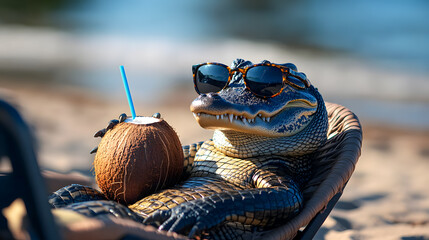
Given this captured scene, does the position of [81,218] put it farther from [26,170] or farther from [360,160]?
[360,160]

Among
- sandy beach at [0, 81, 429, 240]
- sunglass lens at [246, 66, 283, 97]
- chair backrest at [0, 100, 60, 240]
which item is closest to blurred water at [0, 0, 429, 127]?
sandy beach at [0, 81, 429, 240]

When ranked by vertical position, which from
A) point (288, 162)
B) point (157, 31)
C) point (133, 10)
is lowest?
point (288, 162)

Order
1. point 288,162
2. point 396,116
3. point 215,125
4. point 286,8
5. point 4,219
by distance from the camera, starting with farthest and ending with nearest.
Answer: point 286,8 → point 396,116 → point 288,162 → point 215,125 → point 4,219

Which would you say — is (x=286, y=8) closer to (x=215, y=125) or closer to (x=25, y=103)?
(x=25, y=103)

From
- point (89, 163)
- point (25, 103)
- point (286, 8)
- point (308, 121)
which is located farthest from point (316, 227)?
point (286, 8)

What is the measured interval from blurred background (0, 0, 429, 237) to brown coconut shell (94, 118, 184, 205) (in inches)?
40.7

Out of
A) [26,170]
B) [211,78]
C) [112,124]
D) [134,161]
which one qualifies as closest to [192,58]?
[211,78]

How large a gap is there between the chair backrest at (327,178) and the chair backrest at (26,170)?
952 millimetres

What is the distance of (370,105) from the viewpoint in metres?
6.05

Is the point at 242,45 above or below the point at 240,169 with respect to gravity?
above

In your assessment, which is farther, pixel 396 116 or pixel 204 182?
pixel 396 116

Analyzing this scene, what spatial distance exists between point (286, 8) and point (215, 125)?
39.3 feet

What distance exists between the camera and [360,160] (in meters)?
4.37

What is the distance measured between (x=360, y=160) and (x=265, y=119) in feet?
8.92
